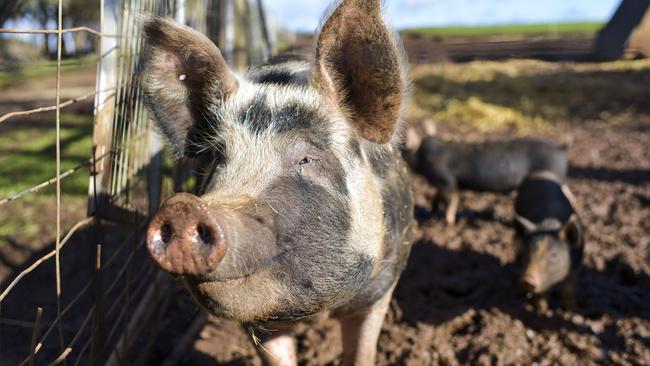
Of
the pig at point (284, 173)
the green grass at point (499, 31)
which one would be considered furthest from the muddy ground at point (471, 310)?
the green grass at point (499, 31)

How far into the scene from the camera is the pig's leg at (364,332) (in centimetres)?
317

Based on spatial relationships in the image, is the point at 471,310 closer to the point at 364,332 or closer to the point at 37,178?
the point at 364,332

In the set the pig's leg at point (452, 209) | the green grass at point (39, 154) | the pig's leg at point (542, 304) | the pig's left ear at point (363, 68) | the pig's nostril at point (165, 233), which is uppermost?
the pig's left ear at point (363, 68)

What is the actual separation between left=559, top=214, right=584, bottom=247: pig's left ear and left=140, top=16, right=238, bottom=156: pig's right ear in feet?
10.1

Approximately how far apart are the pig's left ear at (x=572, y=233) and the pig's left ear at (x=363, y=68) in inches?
103

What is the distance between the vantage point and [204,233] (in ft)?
5.48

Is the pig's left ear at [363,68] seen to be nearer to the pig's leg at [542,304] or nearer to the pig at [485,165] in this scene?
the pig's leg at [542,304]

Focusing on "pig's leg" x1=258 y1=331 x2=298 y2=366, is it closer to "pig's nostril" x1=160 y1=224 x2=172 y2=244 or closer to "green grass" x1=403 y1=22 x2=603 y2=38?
"pig's nostril" x1=160 y1=224 x2=172 y2=244

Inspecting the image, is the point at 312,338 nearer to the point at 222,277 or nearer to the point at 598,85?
the point at 222,277

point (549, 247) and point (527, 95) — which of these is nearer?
point (549, 247)

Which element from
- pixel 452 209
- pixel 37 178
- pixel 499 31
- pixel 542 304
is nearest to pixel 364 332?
pixel 542 304

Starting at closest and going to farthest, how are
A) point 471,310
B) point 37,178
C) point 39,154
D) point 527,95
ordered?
point 471,310, point 37,178, point 39,154, point 527,95

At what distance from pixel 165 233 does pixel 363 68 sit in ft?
3.56

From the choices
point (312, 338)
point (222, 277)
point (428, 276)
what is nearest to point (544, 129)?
point (428, 276)
